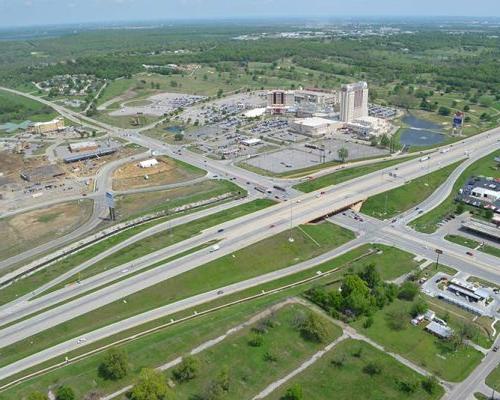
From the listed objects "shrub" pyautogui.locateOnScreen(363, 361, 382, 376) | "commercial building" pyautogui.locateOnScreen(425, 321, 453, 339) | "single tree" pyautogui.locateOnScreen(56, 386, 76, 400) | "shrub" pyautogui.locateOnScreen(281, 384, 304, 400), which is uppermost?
"single tree" pyautogui.locateOnScreen(56, 386, 76, 400)

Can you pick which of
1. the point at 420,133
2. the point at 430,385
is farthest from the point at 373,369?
the point at 420,133

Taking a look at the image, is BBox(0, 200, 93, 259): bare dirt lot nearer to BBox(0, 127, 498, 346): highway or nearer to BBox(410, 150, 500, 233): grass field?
BBox(0, 127, 498, 346): highway

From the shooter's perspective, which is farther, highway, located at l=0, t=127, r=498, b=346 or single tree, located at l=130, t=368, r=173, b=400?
highway, located at l=0, t=127, r=498, b=346

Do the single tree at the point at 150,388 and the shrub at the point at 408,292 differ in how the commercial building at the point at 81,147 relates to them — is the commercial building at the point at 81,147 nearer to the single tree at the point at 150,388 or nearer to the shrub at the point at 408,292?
the shrub at the point at 408,292

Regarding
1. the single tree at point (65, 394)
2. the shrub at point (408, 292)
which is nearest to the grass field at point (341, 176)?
the shrub at point (408, 292)

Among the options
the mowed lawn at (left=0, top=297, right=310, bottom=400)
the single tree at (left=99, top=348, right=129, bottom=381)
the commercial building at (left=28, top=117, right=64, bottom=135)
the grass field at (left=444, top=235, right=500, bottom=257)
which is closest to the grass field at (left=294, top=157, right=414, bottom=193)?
the grass field at (left=444, top=235, right=500, bottom=257)

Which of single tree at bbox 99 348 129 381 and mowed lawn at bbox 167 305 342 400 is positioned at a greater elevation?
single tree at bbox 99 348 129 381

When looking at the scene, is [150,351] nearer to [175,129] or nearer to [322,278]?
[322,278]
